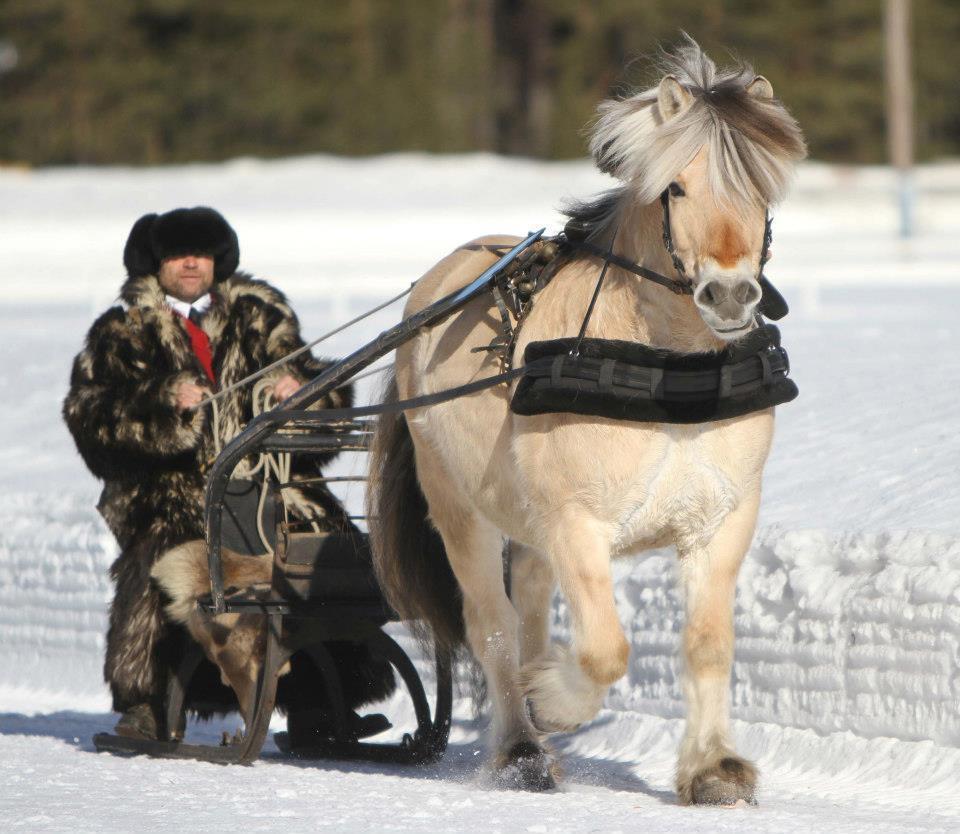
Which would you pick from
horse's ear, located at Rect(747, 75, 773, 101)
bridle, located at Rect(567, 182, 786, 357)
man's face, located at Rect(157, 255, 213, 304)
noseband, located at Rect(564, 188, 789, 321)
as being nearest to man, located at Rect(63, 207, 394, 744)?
man's face, located at Rect(157, 255, 213, 304)

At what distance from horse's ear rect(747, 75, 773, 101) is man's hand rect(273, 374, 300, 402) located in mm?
2295

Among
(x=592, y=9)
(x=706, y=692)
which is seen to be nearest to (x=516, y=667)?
(x=706, y=692)

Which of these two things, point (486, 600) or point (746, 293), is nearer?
point (746, 293)

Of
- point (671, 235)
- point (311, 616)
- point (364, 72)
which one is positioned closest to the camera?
point (671, 235)

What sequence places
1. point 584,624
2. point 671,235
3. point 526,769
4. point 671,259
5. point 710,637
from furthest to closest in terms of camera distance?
point 526,769 → point 710,637 → point 584,624 → point 671,259 → point 671,235

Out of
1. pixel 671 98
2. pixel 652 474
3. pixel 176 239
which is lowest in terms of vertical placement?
pixel 652 474

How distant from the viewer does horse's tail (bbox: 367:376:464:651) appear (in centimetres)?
620

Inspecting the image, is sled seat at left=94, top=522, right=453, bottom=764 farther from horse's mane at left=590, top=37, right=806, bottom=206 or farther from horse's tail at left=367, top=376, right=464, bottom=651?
horse's mane at left=590, top=37, right=806, bottom=206

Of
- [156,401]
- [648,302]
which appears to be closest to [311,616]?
[156,401]

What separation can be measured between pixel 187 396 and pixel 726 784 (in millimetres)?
2502

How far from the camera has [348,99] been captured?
4078 centimetres

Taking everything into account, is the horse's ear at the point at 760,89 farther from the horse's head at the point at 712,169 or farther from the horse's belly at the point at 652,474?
the horse's belly at the point at 652,474

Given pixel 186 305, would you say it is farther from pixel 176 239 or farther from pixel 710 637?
pixel 710 637

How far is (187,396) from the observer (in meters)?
6.41
